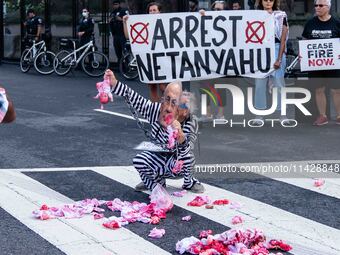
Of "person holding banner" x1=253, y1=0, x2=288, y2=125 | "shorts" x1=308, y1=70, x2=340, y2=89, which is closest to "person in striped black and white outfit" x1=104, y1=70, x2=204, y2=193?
"person holding banner" x1=253, y1=0, x2=288, y2=125

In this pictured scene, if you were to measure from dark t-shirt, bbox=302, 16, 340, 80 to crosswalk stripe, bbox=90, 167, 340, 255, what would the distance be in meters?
4.74

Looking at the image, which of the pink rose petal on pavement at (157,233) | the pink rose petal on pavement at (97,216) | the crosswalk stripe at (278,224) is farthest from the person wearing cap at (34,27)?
the pink rose petal on pavement at (157,233)

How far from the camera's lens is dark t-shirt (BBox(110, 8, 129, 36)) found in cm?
2123

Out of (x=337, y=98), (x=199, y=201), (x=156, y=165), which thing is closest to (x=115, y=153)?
(x=156, y=165)

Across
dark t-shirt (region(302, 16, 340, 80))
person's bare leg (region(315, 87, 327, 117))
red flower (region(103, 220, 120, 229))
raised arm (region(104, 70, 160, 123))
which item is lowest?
red flower (region(103, 220, 120, 229))

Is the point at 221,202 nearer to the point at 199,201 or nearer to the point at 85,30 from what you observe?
the point at 199,201

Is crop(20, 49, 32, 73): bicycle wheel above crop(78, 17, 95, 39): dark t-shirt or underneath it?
underneath

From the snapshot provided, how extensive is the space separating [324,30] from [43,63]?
38.9 ft

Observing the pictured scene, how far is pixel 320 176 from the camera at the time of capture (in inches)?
335

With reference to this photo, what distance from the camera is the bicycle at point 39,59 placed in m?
22.0

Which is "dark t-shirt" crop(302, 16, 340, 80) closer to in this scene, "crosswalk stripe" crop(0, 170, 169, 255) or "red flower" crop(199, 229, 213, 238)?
"crosswalk stripe" crop(0, 170, 169, 255)

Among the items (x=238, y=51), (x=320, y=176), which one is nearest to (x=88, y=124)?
(x=238, y=51)

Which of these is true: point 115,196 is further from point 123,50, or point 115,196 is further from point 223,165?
point 123,50

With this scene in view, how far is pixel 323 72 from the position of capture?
12.1 m
